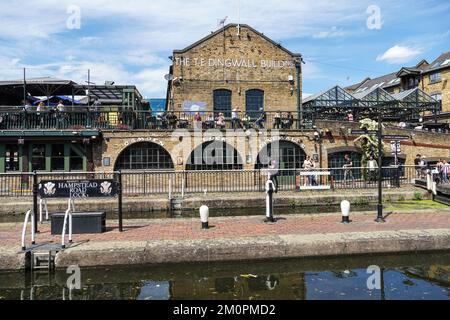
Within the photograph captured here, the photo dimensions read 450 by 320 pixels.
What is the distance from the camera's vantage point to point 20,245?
788 centimetres

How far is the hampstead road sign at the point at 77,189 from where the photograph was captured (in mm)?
9797

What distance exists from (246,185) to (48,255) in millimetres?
12785

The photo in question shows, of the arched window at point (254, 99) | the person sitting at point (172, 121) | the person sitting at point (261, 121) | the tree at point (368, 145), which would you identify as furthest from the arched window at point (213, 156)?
the tree at point (368, 145)

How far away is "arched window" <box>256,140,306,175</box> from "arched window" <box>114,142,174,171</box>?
16.4 ft

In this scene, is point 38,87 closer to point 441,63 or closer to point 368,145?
point 368,145

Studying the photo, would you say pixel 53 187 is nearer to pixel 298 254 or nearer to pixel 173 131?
pixel 298 254

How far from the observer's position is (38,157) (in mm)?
21234

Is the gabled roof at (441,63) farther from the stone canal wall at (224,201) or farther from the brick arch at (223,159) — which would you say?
the stone canal wall at (224,201)

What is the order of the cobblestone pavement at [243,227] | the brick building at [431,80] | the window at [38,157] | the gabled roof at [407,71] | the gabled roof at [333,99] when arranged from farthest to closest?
the gabled roof at [407,71] < the brick building at [431,80] < the gabled roof at [333,99] < the window at [38,157] < the cobblestone pavement at [243,227]

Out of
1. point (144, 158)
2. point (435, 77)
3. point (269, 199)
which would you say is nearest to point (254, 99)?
point (144, 158)

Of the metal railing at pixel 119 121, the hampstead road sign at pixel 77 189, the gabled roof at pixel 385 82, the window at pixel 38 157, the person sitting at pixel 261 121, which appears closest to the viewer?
the hampstead road sign at pixel 77 189

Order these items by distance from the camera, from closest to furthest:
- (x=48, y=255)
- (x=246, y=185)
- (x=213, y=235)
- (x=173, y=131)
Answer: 1. (x=48, y=255)
2. (x=213, y=235)
3. (x=246, y=185)
4. (x=173, y=131)

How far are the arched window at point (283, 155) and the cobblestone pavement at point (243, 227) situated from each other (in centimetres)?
1143
